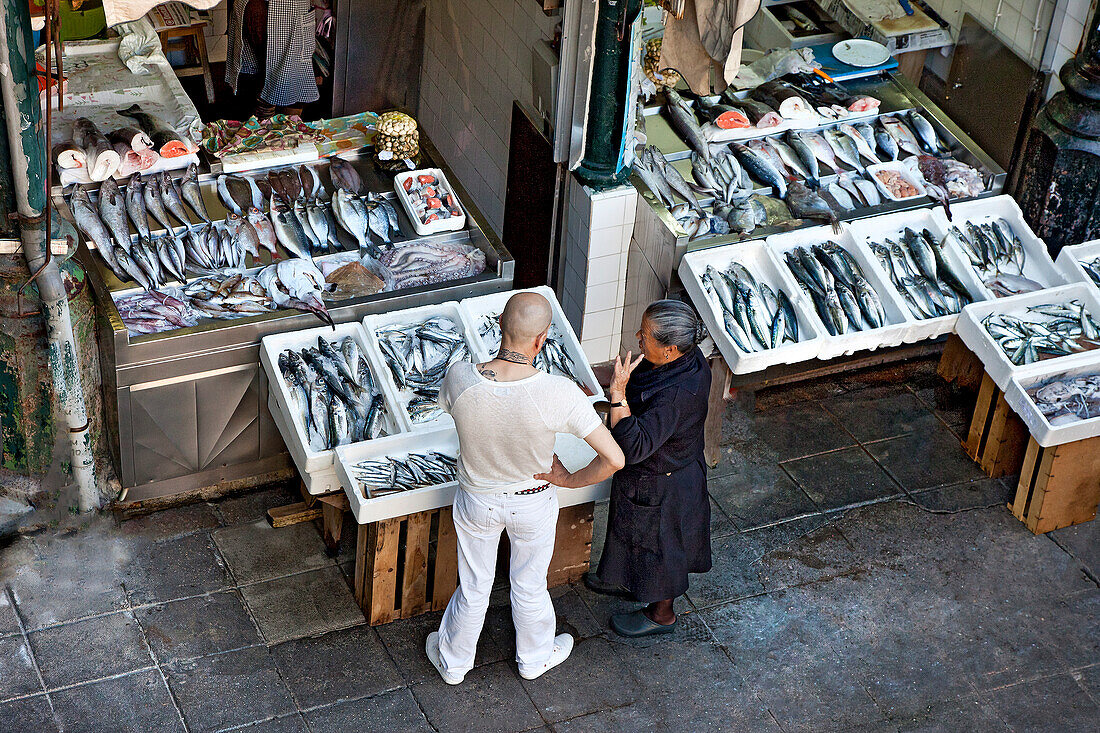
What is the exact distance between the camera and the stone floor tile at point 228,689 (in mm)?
5523

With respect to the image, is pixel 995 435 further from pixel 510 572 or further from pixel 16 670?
pixel 16 670

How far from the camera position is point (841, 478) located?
7.06 m

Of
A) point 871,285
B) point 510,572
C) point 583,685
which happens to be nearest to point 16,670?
point 510,572

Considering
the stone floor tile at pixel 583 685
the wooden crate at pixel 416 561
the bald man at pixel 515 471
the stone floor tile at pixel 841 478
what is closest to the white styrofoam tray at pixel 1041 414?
the stone floor tile at pixel 841 478

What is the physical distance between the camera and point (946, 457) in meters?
7.23

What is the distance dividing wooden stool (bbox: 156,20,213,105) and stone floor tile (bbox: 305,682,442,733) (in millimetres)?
4983

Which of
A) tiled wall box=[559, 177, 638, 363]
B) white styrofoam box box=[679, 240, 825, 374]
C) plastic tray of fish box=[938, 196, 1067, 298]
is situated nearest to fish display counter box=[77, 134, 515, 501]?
tiled wall box=[559, 177, 638, 363]

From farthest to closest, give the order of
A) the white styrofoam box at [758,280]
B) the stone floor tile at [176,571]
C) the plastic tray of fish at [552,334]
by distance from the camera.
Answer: the white styrofoam box at [758,280], the plastic tray of fish at [552,334], the stone floor tile at [176,571]

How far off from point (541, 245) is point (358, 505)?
2.37m

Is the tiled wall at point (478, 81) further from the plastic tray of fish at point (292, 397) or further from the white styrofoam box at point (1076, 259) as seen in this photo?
the white styrofoam box at point (1076, 259)

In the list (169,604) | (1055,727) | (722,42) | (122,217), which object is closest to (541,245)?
(722,42)

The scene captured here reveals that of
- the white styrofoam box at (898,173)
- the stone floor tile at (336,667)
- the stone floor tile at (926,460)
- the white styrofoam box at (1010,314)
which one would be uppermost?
the white styrofoam box at (898,173)

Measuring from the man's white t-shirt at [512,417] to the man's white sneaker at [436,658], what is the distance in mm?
1135

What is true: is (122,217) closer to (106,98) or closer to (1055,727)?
(106,98)
